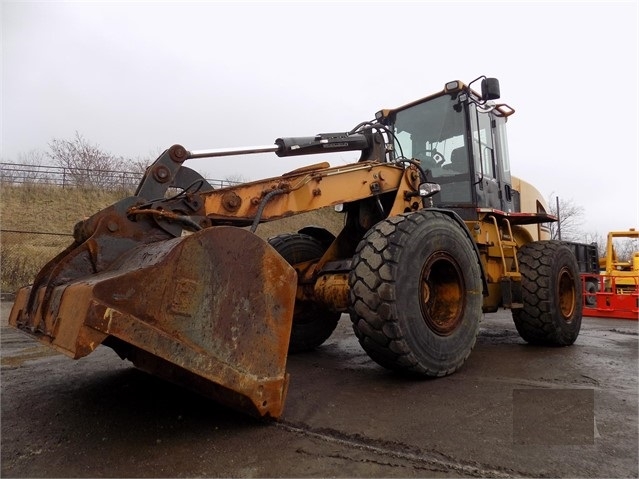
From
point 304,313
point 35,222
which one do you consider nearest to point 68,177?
point 35,222

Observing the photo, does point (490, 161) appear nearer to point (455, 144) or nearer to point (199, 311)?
point (455, 144)

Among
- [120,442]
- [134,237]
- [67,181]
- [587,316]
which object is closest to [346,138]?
[134,237]

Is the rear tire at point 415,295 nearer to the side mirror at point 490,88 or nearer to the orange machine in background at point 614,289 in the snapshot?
the side mirror at point 490,88

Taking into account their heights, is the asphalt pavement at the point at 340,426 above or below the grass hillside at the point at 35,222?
below

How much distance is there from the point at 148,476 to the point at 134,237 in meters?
1.49

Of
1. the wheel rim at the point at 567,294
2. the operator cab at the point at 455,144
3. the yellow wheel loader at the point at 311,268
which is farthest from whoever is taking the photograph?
the wheel rim at the point at 567,294

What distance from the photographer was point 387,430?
2582 millimetres

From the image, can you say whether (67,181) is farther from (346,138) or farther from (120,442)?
(120,442)

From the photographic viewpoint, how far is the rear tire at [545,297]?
5.28 m

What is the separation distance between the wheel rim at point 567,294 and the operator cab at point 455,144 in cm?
116

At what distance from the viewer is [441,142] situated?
5.73 metres

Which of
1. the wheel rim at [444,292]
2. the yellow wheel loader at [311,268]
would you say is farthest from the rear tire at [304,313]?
the wheel rim at [444,292]

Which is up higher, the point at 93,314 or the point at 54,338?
the point at 93,314

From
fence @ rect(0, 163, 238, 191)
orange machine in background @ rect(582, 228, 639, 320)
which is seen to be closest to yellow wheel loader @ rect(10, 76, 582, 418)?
orange machine in background @ rect(582, 228, 639, 320)
